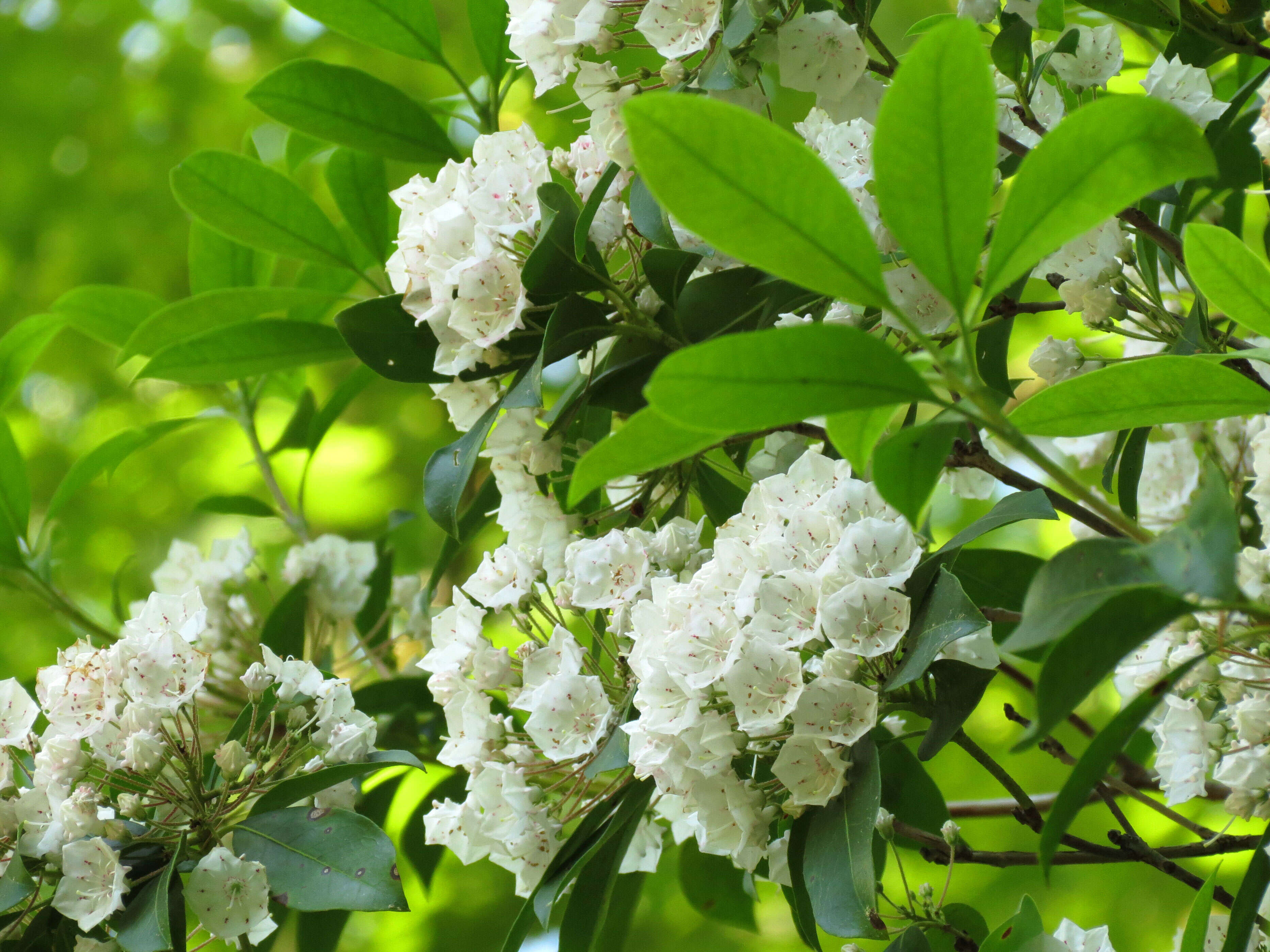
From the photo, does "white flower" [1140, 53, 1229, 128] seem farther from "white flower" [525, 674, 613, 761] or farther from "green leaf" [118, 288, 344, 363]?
"green leaf" [118, 288, 344, 363]

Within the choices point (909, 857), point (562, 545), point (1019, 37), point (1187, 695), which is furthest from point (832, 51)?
point (909, 857)

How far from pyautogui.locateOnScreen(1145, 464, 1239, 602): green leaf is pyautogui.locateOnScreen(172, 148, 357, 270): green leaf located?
110 centimetres

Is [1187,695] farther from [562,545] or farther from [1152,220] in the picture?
[562,545]

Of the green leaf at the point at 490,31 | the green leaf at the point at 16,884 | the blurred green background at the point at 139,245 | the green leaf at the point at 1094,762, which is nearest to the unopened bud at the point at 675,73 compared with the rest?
the green leaf at the point at 490,31

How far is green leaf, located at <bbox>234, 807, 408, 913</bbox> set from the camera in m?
0.88

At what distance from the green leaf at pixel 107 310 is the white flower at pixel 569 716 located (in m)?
1.10

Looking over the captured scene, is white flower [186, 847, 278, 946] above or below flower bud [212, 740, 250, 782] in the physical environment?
below

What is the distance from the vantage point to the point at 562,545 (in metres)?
1.07

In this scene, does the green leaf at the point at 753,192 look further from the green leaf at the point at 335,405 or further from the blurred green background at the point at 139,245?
the blurred green background at the point at 139,245

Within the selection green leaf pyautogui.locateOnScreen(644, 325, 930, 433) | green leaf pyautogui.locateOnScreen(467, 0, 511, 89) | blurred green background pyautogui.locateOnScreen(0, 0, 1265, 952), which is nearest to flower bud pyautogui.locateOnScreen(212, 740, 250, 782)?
green leaf pyautogui.locateOnScreen(644, 325, 930, 433)

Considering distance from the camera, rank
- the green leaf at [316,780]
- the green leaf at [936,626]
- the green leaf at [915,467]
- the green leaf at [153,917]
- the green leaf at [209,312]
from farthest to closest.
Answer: the green leaf at [209,312], the green leaf at [316,780], the green leaf at [153,917], the green leaf at [936,626], the green leaf at [915,467]

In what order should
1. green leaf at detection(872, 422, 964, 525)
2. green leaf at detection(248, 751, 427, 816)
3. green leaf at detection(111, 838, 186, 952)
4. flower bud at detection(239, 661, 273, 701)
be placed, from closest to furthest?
green leaf at detection(872, 422, 964, 525)
green leaf at detection(111, 838, 186, 952)
green leaf at detection(248, 751, 427, 816)
flower bud at detection(239, 661, 273, 701)

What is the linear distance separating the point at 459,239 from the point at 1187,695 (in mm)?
792

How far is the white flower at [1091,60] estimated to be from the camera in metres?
1.00
